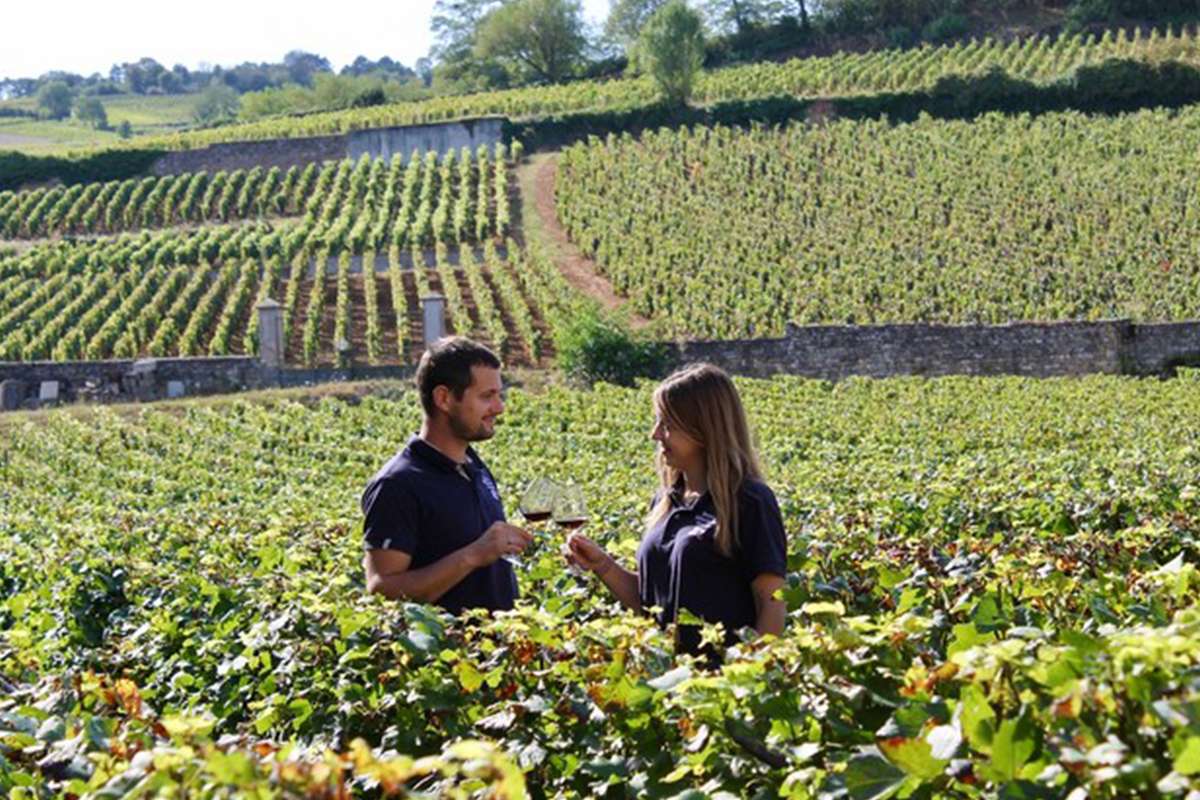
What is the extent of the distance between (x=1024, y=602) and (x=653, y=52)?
56.5 m

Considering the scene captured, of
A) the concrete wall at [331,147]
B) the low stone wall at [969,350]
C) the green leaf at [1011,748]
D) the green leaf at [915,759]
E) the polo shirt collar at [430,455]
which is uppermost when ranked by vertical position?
the green leaf at [1011,748]

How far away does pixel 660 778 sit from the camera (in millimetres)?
3096

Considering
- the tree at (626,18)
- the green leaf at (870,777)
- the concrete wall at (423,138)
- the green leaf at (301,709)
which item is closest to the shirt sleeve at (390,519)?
the green leaf at (301,709)

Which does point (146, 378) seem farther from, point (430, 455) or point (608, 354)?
point (430, 455)

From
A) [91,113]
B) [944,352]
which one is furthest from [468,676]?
[91,113]

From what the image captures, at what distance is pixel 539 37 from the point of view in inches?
3194

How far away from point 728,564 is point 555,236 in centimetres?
4026

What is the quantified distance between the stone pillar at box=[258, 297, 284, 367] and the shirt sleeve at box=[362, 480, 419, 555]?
26956 millimetres

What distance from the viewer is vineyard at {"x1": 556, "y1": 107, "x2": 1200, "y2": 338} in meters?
34.4

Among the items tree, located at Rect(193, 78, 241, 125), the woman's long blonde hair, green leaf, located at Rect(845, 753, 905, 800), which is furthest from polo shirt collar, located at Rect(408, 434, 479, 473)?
tree, located at Rect(193, 78, 241, 125)

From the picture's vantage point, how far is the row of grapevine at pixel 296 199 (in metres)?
49.6

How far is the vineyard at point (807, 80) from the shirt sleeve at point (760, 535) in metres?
52.5

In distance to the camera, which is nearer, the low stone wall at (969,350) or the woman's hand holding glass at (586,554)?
the woman's hand holding glass at (586,554)

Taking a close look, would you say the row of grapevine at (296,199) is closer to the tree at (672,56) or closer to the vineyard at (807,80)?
the vineyard at (807,80)
